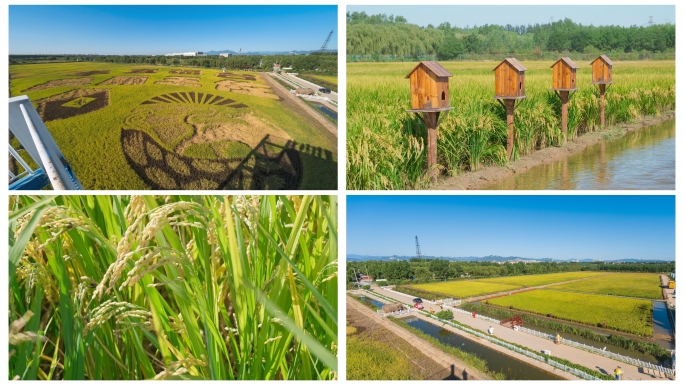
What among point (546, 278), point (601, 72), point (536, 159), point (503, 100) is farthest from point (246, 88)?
point (601, 72)

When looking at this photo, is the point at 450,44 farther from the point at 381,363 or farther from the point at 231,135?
the point at 381,363

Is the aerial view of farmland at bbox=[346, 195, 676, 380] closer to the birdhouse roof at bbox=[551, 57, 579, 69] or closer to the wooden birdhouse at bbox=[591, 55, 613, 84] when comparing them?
the birdhouse roof at bbox=[551, 57, 579, 69]

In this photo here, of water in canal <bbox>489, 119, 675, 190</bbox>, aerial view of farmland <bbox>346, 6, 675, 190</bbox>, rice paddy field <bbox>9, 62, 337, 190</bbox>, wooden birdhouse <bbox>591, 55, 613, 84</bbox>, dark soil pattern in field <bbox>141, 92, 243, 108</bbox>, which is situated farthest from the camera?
wooden birdhouse <bbox>591, 55, 613, 84</bbox>

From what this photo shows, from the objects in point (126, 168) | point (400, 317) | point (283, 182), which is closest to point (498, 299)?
point (400, 317)

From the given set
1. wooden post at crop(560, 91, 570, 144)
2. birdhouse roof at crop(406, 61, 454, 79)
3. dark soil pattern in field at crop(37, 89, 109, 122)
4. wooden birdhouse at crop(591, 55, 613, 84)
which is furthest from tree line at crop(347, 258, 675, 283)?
dark soil pattern in field at crop(37, 89, 109, 122)

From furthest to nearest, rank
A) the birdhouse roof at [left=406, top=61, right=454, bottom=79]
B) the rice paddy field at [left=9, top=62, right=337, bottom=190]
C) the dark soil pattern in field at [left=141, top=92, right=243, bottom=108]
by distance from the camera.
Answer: the dark soil pattern in field at [left=141, top=92, right=243, bottom=108] < the rice paddy field at [left=9, top=62, right=337, bottom=190] < the birdhouse roof at [left=406, top=61, right=454, bottom=79]

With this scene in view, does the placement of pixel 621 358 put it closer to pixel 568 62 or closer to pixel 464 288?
pixel 464 288

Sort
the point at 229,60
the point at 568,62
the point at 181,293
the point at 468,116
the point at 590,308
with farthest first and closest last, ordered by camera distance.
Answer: the point at 568,62 → the point at 229,60 → the point at 468,116 → the point at 590,308 → the point at 181,293
